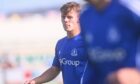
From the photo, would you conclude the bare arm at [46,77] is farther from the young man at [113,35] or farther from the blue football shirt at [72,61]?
the young man at [113,35]

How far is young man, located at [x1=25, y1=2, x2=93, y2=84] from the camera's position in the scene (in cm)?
379

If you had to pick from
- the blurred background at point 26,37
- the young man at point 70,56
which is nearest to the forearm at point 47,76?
the young man at point 70,56

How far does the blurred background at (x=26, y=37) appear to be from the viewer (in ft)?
19.9

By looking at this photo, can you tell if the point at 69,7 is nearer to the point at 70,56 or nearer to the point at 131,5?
the point at 70,56

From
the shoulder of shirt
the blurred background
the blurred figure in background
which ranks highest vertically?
the shoulder of shirt

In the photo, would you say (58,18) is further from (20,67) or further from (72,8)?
(72,8)

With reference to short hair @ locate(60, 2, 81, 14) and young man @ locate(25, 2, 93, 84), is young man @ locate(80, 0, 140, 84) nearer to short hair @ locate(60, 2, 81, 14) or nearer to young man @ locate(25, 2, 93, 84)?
young man @ locate(25, 2, 93, 84)

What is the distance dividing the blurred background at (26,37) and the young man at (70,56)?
190 centimetres

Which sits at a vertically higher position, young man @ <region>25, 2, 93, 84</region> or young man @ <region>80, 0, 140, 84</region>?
young man @ <region>80, 0, 140, 84</region>

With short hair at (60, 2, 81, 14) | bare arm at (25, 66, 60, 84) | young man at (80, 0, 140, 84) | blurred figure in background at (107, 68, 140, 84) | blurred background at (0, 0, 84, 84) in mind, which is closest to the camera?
blurred figure in background at (107, 68, 140, 84)

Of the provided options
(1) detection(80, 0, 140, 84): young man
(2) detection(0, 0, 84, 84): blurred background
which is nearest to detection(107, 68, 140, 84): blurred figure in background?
(1) detection(80, 0, 140, 84): young man

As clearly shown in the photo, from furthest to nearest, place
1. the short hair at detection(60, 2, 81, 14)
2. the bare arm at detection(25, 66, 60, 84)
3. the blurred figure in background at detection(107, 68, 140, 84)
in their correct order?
the short hair at detection(60, 2, 81, 14), the bare arm at detection(25, 66, 60, 84), the blurred figure in background at detection(107, 68, 140, 84)

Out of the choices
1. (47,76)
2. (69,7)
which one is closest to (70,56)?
(47,76)

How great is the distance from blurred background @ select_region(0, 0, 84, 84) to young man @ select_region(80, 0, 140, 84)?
3.87 meters
